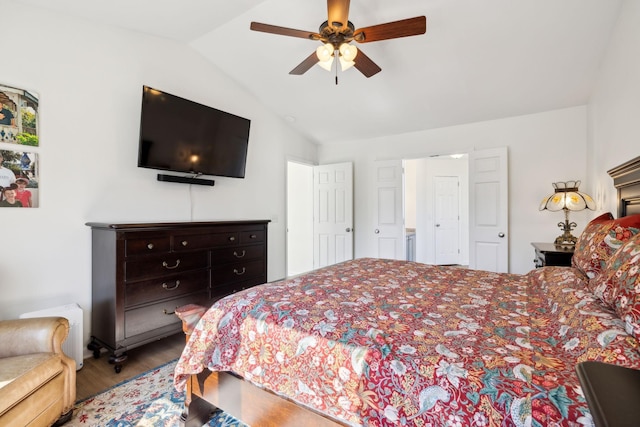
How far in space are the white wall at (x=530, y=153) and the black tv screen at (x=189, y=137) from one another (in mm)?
2680

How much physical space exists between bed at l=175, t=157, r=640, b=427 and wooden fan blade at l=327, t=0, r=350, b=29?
67.4 inches

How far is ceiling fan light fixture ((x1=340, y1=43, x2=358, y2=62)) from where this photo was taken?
2145 millimetres

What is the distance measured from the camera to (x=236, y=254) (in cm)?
314

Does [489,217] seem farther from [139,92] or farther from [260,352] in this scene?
[139,92]

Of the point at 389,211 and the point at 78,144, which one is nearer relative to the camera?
the point at 78,144

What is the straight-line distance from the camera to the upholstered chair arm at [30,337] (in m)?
1.60

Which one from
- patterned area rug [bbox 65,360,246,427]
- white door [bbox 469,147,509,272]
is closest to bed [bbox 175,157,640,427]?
patterned area rug [bbox 65,360,246,427]

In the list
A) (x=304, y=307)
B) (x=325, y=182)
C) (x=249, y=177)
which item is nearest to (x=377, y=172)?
(x=325, y=182)

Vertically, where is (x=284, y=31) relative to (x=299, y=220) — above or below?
above

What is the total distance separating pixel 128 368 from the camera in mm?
2330

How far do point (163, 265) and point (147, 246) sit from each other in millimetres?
212

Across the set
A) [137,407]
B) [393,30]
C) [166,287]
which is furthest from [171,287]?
[393,30]

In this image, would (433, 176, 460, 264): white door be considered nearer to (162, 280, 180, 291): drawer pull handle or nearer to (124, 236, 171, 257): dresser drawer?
(162, 280, 180, 291): drawer pull handle

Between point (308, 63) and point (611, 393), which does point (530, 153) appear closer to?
point (308, 63)
